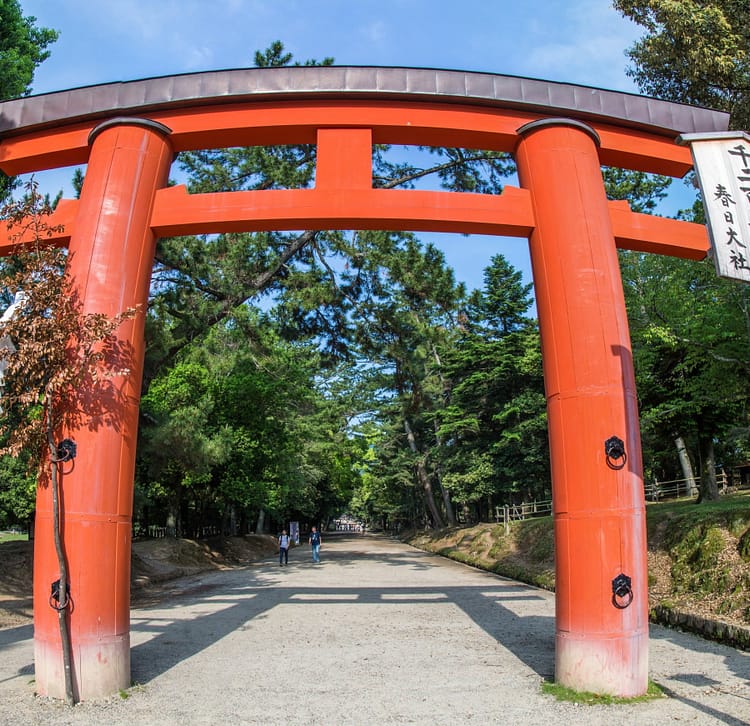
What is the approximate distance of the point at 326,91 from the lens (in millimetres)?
7152

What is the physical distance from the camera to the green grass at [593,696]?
219 inches

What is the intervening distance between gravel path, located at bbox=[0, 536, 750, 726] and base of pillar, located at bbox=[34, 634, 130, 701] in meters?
0.13

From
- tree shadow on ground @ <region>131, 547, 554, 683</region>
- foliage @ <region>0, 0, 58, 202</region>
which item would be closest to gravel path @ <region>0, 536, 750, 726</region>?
tree shadow on ground @ <region>131, 547, 554, 683</region>

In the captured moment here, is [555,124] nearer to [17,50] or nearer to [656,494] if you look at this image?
[17,50]

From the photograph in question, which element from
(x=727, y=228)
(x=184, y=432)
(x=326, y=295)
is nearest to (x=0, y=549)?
(x=184, y=432)

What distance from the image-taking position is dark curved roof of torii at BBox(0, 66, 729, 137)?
23.6 feet

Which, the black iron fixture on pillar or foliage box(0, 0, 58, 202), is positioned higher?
foliage box(0, 0, 58, 202)

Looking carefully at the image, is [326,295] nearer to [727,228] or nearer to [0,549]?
[0,549]

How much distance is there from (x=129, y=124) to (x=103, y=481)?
4045 mm

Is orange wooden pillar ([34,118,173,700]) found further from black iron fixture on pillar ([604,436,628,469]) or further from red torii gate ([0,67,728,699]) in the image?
black iron fixture on pillar ([604,436,628,469])

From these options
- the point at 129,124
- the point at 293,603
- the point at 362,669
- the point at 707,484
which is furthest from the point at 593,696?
the point at 707,484

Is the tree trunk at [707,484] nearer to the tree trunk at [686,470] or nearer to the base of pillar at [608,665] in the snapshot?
the tree trunk at [686,470]

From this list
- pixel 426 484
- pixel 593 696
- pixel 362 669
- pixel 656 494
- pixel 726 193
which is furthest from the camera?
pixel 426 484

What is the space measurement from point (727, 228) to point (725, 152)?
2.90ft
